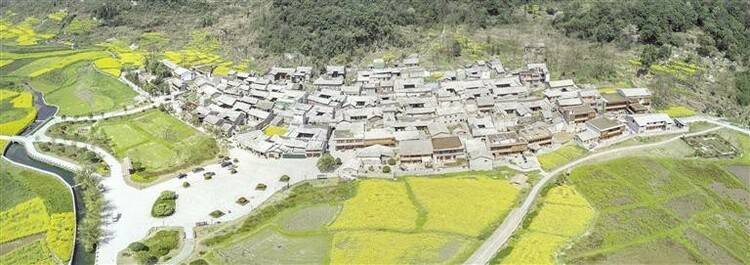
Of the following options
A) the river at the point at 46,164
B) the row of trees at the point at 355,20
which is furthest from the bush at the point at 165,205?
the row of trees at the point at 355,20

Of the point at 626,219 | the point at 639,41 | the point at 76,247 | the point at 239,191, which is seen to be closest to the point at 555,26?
the point at 639,41

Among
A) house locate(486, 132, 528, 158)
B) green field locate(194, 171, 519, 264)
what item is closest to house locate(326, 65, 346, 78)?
house locate(486, 132, 528, 158)

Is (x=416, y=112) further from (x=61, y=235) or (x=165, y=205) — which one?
(x=61, y=235)

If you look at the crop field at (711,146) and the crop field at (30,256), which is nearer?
the crop field at (30,256)

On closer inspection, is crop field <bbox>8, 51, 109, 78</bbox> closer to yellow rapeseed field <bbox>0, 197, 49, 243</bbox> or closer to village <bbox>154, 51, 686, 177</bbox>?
village <bbox>154, 51, 686, 177</bbox>

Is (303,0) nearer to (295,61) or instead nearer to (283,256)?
(295,61)

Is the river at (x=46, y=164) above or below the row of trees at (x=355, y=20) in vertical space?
below

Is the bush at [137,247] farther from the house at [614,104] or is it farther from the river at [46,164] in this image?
the house at [614,104]
